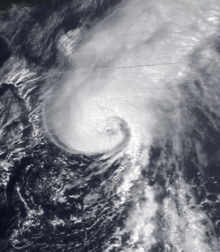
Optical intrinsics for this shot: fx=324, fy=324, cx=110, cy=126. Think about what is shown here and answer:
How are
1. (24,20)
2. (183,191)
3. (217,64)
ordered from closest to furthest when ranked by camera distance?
(183,191) < (217,64) < (24,20)

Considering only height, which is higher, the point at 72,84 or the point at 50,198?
the point at 72,84

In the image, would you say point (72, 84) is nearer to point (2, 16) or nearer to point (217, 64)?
point (217, 64)

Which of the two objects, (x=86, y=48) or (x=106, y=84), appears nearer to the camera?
(x=106, y=84)

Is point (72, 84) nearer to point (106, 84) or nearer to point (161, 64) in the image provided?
point (106, 84)

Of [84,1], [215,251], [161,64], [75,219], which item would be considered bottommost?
[215,251]

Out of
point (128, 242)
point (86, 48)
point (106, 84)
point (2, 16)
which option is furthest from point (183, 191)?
point (2, 16)

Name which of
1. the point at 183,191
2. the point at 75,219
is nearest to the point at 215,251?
the point at 183,191

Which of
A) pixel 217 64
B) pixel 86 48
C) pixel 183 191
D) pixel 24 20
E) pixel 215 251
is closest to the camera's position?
pixel 215 251
